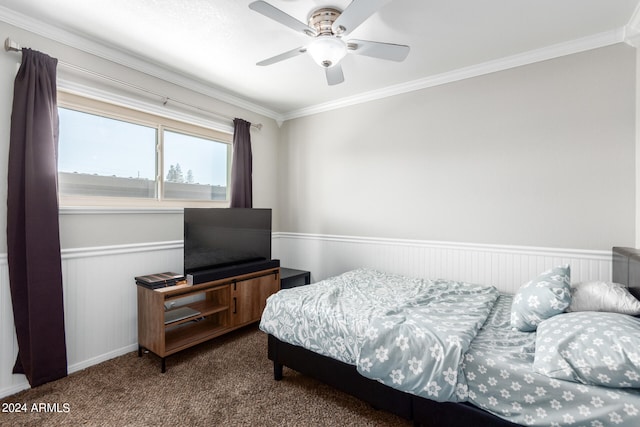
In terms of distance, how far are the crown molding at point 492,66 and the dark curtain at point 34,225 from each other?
9.12 feet

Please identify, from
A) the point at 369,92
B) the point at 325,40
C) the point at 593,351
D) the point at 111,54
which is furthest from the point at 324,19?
the point at 593,351

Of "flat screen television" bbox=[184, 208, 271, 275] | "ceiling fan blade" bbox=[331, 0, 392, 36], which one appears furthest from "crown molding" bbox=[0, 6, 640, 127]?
"ceiling fan blade" bbox=[331, 0, 392, 36]

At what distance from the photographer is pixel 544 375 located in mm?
1377

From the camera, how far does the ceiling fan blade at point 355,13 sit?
1.65 metres

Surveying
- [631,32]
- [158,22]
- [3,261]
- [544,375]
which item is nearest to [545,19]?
[631,32]

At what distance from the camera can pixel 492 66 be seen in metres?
2.84

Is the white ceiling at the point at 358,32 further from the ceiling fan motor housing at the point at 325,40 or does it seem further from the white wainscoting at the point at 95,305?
the white wainscoting at the point at 95,305

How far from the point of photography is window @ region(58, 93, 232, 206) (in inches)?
101

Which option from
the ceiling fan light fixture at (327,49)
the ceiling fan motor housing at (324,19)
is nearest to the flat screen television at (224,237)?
the ceiling fan light fixture at (327,49)

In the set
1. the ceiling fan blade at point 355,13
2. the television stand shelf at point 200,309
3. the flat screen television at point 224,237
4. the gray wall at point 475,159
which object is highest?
the ceiling fan blade at point 355,13

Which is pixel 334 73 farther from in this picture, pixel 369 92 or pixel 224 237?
pixel 224 237

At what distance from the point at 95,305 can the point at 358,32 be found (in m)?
3.10

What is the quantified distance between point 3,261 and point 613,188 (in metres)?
4.57

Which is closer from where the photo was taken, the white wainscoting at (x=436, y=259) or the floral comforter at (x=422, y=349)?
the floral comforter at (x=422, y=349)
